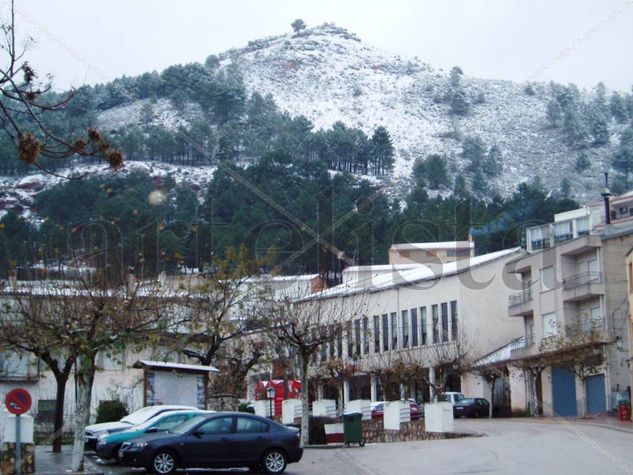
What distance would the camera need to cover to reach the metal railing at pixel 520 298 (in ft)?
199

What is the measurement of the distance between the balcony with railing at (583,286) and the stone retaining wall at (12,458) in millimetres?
35845

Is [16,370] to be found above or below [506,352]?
below

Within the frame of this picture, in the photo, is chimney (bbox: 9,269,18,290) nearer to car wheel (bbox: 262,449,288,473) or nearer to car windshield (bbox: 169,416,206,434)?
car windshield (bbox: 169,416,206,434)

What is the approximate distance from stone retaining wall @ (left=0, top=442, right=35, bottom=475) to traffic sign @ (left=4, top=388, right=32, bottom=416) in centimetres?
202

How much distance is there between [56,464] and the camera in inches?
1037

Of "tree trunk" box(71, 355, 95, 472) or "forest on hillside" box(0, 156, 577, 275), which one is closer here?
"tree trunk" box(71, 355, 95, 472)

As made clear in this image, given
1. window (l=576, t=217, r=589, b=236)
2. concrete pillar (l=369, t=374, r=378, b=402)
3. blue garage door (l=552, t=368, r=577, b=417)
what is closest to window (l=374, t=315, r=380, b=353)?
concrete pillar (l=369, t=374, r=378, b=402)

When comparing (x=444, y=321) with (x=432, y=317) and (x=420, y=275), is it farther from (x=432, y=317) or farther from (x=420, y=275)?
(x=420, y=275)

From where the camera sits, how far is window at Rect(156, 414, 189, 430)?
90.0 ft

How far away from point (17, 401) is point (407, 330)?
4957 cm

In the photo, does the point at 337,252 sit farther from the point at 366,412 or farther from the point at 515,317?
the point at 366,412

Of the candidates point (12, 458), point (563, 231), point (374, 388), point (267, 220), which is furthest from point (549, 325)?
point (267, 220)

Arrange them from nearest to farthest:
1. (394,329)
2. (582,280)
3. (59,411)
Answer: (59,411) < (582,280) < (394,329)

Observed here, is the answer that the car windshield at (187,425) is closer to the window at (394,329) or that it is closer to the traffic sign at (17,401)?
the traffic sign at (17,401)
